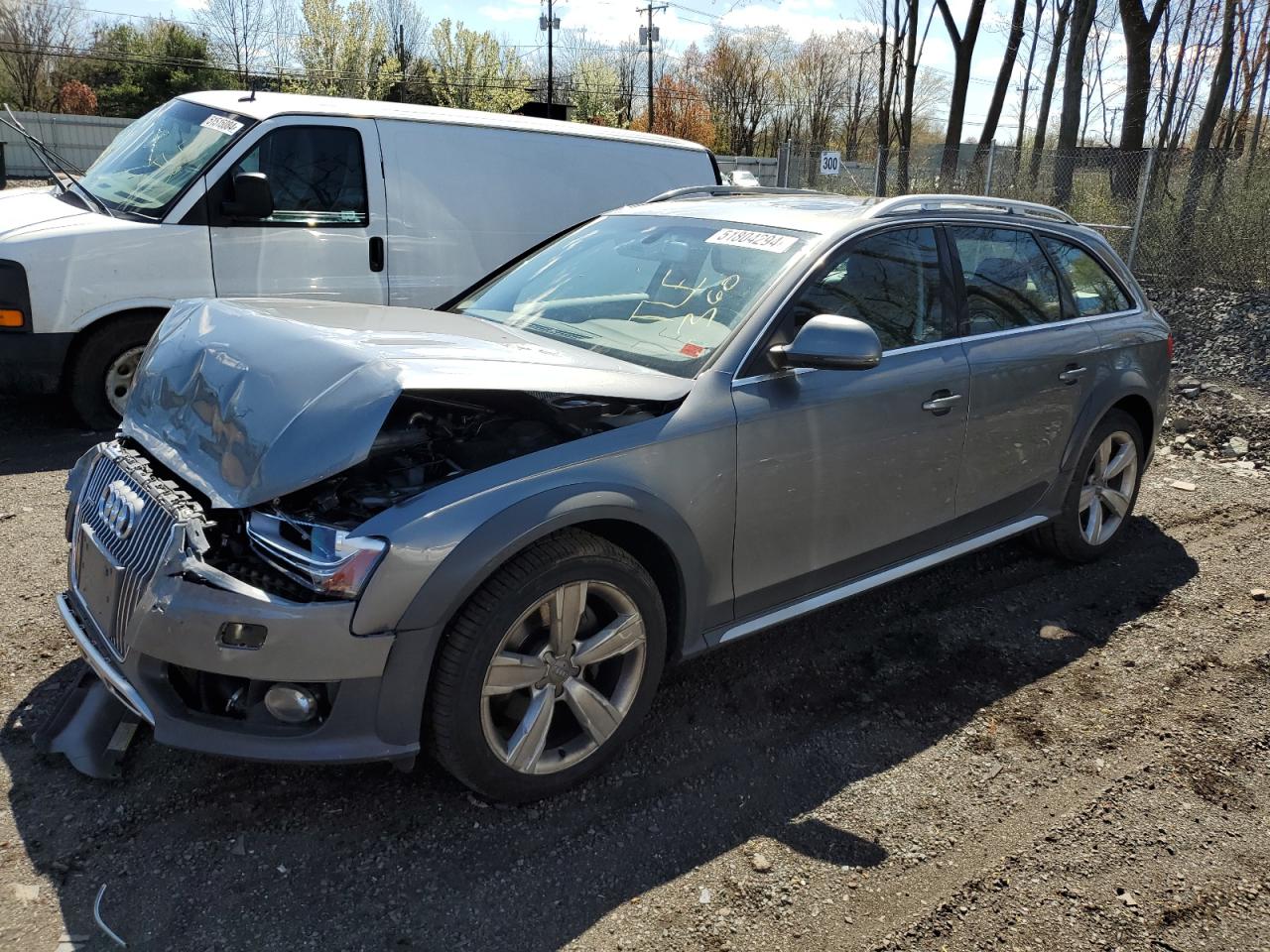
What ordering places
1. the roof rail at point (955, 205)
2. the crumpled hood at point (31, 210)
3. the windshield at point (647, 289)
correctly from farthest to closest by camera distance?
the crumpled hood at point (31, 210), the roof rail at point (955, 205), the windshield at point (647, 289)

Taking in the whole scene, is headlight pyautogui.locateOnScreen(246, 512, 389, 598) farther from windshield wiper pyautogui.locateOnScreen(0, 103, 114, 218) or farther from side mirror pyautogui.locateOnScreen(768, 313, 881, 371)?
windshield wiper pyautogui.locateOnScreen(0, 103, 114, 218)

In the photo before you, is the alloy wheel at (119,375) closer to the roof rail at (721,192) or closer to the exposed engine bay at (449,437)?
the roof rail at (721,192)

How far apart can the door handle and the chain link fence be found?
10.1 m

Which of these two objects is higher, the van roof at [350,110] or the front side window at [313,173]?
the van roof at [350,110]

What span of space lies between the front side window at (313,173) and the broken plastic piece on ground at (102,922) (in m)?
4.93

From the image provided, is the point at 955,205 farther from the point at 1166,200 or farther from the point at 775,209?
the point at 1166,200

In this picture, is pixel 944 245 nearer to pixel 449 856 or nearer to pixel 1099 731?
pixel 1099 731

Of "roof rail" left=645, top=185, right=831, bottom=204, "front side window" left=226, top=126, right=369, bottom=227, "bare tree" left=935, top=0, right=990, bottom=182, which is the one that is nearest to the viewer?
"roof rail" left=645, top=185, right=831, bottom=204

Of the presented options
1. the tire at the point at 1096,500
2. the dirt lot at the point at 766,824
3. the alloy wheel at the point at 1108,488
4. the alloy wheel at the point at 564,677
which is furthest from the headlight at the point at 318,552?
the alloy wheel at the point at 1108,488

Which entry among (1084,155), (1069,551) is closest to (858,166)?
(1084,155)

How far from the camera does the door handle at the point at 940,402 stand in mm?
3736

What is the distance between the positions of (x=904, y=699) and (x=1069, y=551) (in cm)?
173

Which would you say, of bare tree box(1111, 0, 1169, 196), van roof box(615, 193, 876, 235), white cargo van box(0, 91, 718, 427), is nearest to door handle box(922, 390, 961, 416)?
van roof box(615, 193, 876, 235)

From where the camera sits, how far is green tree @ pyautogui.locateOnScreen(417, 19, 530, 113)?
53.6 metres
